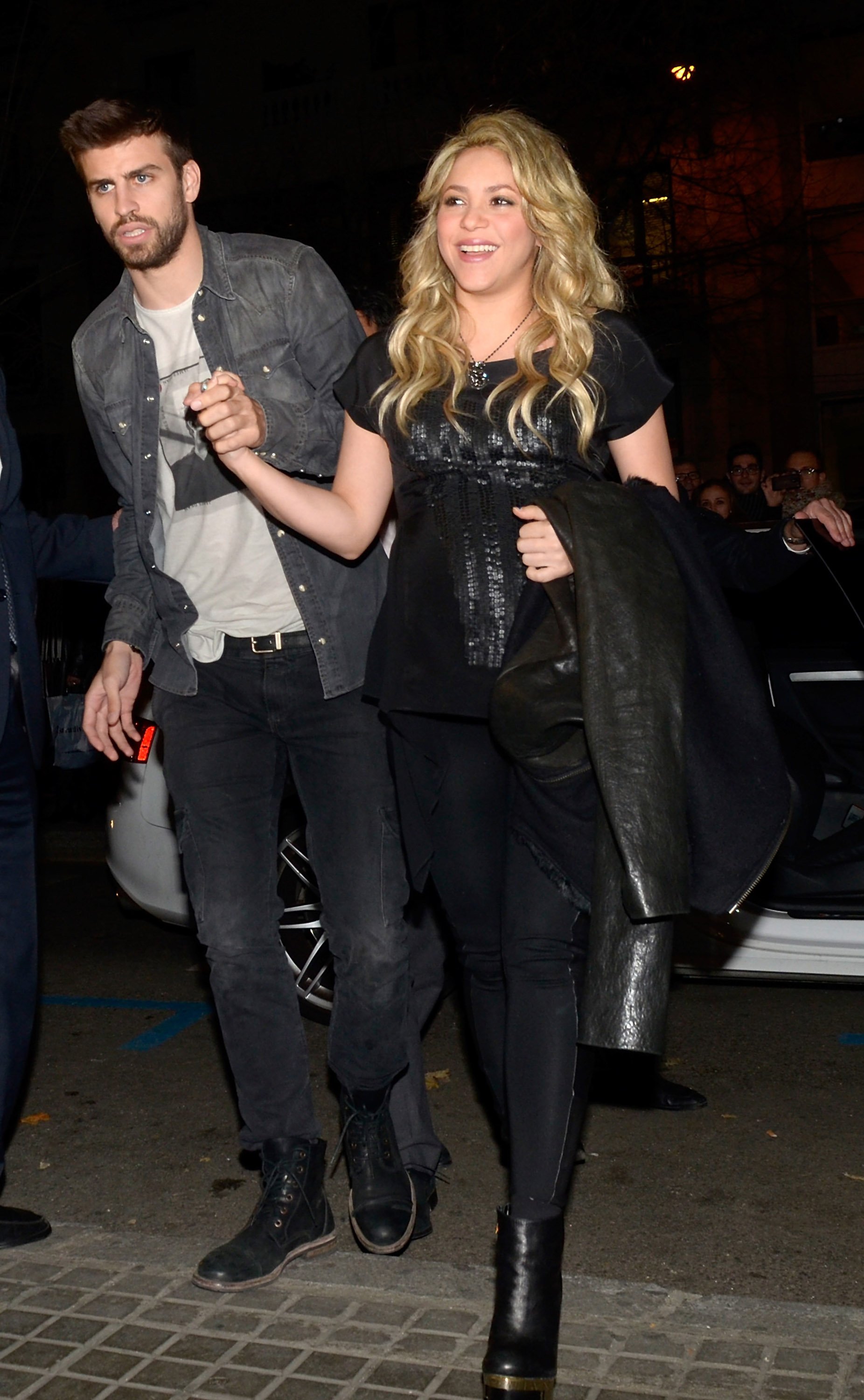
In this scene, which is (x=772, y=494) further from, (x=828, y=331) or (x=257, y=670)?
(x=828, y=331)

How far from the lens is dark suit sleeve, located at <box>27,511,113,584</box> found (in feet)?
12.0

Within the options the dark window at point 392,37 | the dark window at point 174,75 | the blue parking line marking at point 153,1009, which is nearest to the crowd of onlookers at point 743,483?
the blue parking line marking at point 153,1009

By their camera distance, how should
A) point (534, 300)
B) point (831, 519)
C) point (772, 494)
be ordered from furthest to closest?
1. point (772, 494)
2. point (831, 519)
3. point (534, 300)

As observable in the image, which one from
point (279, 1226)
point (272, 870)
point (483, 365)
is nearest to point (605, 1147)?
point (279, 1226)

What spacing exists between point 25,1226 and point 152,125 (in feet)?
7.81

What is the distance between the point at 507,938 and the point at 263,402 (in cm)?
128

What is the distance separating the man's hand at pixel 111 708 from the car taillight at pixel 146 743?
1828mm

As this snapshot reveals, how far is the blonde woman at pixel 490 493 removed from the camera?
275 cm

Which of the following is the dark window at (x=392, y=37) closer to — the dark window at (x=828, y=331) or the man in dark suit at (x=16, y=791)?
the dark window at (x=828, y=331)

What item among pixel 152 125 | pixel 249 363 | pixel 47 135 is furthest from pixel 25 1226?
pixel 47 135

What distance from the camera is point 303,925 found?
17.3ft

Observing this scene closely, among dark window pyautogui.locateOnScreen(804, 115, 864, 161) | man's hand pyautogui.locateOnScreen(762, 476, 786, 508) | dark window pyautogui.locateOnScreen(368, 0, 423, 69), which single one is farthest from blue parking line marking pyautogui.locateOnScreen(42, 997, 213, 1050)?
dark window pyautogui.locateOnScreen(368, 0, 423, 69)

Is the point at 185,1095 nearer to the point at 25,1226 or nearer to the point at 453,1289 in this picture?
the point at 25,1226

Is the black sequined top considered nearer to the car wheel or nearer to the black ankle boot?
the black ankle boot
